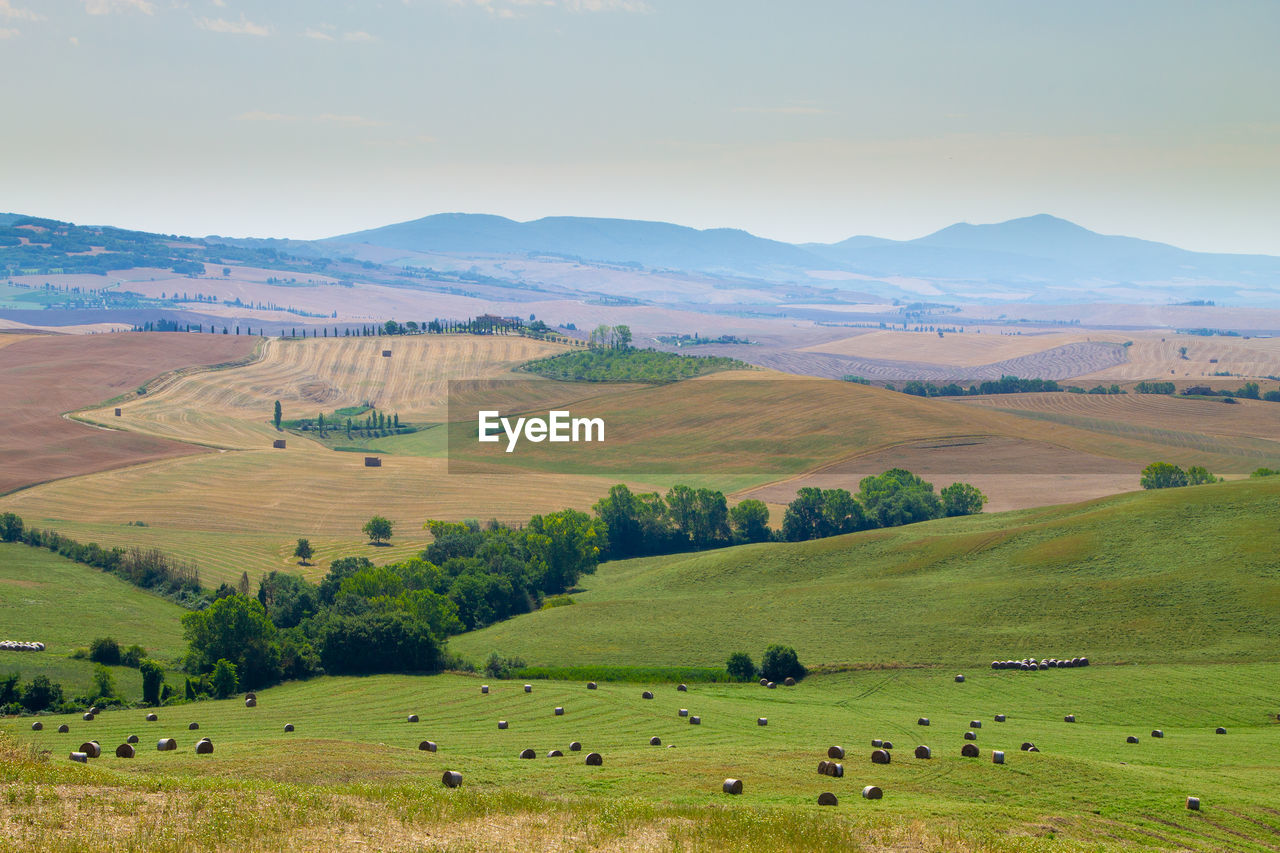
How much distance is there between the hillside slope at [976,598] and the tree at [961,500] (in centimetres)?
2251

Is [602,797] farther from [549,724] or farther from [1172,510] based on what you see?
[1172,510]

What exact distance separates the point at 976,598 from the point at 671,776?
2230 inches

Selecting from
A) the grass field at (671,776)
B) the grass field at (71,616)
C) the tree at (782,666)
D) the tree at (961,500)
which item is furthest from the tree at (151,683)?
the tree at (961,500)

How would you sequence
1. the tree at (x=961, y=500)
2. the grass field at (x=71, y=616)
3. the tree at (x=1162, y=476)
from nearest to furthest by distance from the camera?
1. the grass field at (x=71, y=616)
2. the tree at (x=1162, y=476)
3. the tree at (x=961, y=500)

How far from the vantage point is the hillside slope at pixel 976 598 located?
2943 inches

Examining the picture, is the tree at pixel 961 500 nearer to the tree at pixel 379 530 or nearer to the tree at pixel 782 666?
the tree at pixel 782 666

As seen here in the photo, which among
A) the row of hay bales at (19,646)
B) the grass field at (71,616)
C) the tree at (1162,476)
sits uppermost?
the tree at (1162,476)

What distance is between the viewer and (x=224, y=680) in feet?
227

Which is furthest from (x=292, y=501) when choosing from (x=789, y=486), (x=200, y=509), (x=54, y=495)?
(x=789, y=486)

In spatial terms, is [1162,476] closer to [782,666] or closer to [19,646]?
[782,666]

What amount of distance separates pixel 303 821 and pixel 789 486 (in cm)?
12764

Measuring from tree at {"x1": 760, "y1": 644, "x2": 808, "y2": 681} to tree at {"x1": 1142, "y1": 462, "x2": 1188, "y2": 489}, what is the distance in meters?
82.3

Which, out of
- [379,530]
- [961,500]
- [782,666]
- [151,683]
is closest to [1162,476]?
[961,500]

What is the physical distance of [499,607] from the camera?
4008 inches
